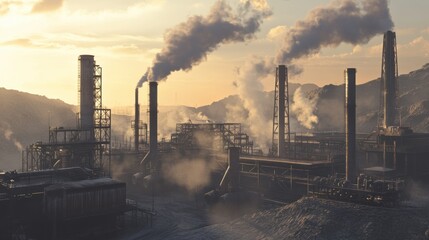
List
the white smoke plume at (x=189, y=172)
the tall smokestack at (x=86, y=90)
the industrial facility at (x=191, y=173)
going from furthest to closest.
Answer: the white smoke plume at (x=189, y=172) < the tall smokestack at (x=86, y=90) < the industrial facility at (x=191, y=173)

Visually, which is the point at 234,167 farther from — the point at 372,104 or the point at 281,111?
the point at 372,104

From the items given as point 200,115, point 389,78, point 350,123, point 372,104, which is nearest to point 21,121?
point 200,115

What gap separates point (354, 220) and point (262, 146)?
199 ft

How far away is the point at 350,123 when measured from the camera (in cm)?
5478

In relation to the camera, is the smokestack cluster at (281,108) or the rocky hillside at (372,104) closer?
the smokestack cluster at (281,108)

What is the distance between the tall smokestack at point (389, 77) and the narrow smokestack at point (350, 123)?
81.1 feet

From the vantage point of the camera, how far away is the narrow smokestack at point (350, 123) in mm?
53719

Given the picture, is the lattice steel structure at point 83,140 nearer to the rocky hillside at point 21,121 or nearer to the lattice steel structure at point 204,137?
the lattice steel structure at point 204,137

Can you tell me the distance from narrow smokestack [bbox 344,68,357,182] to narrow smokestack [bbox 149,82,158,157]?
1219 inches

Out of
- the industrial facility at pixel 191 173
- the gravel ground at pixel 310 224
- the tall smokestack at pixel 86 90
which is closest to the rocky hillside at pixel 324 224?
the gravel ground at pixel 310 224

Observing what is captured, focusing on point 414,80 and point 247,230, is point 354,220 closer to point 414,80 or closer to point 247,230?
point 247,230

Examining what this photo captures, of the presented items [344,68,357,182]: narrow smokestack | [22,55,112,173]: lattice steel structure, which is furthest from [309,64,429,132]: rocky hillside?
[22,55,112,173]: lattice steel structure

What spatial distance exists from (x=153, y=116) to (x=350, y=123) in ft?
104

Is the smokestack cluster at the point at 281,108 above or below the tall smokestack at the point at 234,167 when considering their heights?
above
